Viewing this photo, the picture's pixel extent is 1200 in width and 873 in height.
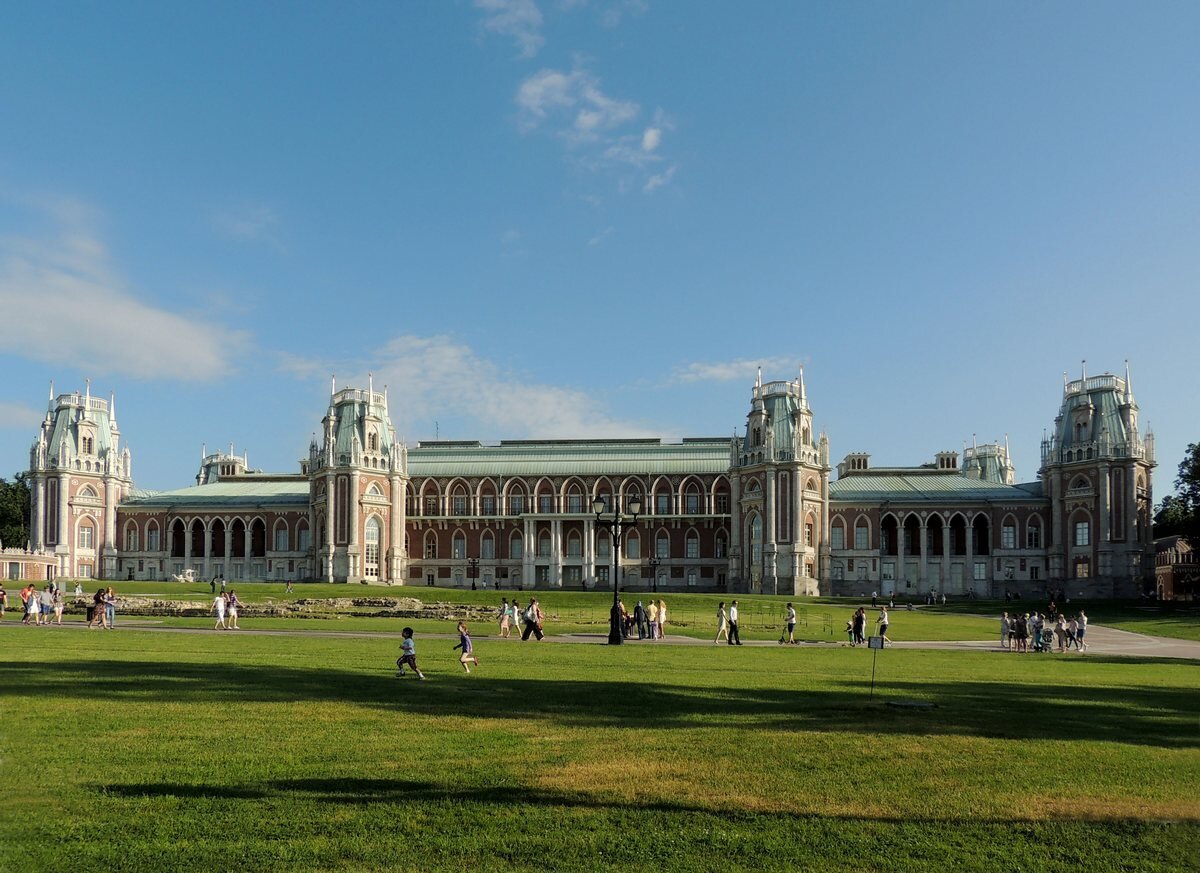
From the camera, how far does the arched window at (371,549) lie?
108 m

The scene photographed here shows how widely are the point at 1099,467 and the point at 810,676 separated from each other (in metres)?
81.2

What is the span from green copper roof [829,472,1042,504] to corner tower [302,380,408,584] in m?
45.7

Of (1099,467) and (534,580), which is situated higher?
(1099,467)

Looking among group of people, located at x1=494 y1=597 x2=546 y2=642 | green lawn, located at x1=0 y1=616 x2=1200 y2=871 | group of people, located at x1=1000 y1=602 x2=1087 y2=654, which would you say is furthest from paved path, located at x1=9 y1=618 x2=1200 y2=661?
green lawn, located at x1=0 y1=616 x2=1200 y2=871

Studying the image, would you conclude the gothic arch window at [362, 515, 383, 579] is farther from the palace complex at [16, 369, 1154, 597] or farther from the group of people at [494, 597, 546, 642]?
the group of people at [494, 597, 546, 642]

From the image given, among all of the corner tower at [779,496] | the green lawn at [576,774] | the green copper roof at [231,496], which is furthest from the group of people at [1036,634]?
the green copper roof at [231,496]

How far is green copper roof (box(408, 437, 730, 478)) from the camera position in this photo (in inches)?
4776

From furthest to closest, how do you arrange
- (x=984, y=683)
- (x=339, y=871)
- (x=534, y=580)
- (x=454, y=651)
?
(x=534, y=580) → (x=454, y=651) → (x=984, y=683) → (x=339, y=871)

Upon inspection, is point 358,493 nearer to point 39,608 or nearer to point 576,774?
point 39,608

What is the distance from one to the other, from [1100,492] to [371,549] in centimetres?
6980

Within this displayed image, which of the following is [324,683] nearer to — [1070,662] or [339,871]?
[339,871]

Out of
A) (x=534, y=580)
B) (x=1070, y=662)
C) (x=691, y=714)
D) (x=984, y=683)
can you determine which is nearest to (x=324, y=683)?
(x=691, y=714)

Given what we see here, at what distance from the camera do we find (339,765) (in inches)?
548

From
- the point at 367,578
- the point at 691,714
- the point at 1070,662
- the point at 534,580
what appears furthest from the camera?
the point at 534,580
